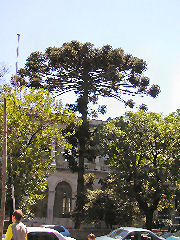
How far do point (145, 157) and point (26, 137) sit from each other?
9326mm

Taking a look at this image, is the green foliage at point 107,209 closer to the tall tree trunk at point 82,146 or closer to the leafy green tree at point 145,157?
the tall tree trunk at point 82,146

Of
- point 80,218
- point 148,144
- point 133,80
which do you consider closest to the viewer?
point 148,144

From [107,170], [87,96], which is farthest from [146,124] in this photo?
[107,170]

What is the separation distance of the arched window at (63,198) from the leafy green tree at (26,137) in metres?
14.6

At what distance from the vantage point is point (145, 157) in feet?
85.1

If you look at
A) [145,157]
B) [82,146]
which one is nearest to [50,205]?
[82,146]

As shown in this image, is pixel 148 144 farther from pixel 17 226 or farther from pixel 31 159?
pixel 17 226

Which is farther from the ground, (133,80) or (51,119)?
(133,80)

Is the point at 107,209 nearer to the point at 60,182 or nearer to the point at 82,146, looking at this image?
the point at 82,146

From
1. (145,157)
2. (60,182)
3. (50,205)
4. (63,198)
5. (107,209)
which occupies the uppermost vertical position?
(145,157)

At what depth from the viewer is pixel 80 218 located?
91.8ft

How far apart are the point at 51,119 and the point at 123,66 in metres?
10.8

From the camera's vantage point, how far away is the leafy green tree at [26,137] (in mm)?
21078

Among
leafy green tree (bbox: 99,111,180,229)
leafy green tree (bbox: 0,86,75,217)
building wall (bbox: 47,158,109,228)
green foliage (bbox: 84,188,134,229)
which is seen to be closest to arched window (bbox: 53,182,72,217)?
building wall (bbox: 47,158,109,228)
